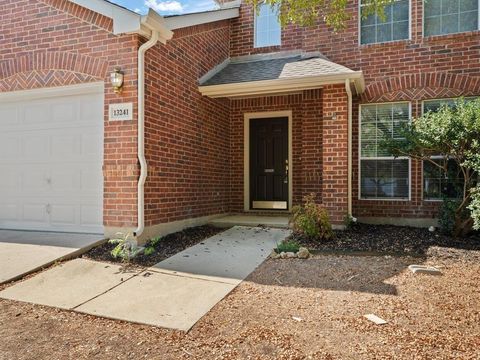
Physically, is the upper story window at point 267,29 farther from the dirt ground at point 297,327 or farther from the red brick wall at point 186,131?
the dirt ground at point 297,327

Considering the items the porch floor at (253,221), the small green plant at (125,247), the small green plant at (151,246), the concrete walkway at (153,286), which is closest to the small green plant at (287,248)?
the concrete walkway at (153,286)

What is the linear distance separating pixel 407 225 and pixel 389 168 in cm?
119

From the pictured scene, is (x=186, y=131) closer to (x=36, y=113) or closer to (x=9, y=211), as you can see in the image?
(x=36, y=113)

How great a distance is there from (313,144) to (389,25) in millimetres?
2881

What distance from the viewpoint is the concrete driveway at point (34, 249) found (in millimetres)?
4840

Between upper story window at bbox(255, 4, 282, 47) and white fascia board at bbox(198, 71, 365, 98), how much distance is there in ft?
6.88

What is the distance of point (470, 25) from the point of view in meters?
7.43

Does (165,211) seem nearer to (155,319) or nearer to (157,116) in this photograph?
(157,116)

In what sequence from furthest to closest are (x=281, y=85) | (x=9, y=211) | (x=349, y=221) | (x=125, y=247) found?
1. (x=281, y=85)
2. (x=349, y=221)
3. (x=9, y=211)
4. (x=125, y=247)

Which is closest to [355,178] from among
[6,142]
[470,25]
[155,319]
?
[470,25]

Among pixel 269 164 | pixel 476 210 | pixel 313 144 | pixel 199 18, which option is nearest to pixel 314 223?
pixel 476 210

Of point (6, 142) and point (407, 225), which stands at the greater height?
point (6, 142)

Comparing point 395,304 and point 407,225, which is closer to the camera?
point 395,304

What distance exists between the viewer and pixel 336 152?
6.98 metres
